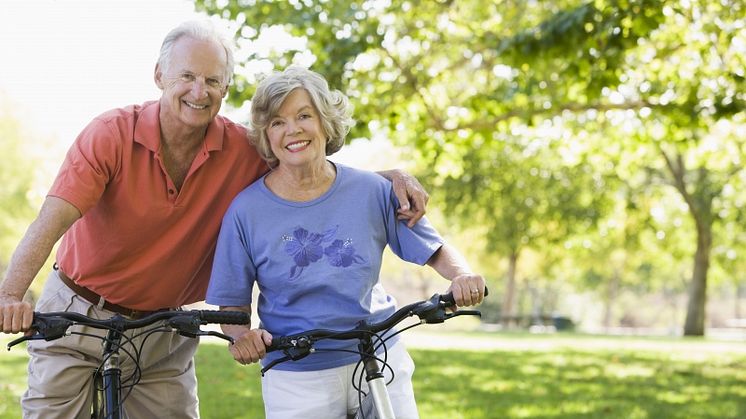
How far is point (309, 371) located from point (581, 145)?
610 inches

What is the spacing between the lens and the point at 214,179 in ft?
13.0

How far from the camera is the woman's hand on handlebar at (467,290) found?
3.35 m

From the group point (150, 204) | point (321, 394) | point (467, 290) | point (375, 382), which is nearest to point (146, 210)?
point (150, 204)

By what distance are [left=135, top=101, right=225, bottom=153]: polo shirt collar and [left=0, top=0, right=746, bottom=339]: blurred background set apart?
38cm

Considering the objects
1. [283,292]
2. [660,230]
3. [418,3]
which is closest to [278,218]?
[283,292]

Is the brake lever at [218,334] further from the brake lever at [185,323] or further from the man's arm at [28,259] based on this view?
the man's arm at [28,259]

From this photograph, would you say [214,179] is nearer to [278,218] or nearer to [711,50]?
[278,218]

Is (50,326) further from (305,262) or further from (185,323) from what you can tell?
(305,262)

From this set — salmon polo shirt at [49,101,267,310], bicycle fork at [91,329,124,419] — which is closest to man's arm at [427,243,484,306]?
salmon polo shirt at [49,101,267,310]

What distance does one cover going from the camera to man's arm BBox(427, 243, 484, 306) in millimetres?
3352

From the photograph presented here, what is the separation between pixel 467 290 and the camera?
11.0 ft

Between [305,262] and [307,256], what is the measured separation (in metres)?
0.02

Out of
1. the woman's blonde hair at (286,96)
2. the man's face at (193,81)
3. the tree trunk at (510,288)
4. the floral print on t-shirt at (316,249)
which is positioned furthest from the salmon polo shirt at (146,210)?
the tree trunk at (510,288)

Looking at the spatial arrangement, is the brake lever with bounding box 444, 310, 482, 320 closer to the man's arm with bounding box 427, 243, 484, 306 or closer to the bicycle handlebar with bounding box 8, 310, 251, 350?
the man's arm with bounding box 427, 243, 484, 306
